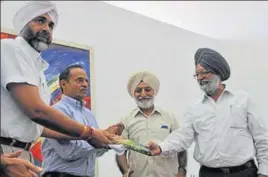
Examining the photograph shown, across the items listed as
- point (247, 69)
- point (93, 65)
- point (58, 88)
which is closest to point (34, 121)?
point (58, 88)

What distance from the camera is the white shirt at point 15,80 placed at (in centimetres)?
117

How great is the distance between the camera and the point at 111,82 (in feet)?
5.78

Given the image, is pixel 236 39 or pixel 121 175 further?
pixel 236 39

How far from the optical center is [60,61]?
5.28ft

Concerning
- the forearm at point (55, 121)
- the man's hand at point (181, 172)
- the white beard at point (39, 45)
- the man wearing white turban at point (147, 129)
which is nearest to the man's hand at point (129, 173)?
the man wearing white turban at point (147, 129)

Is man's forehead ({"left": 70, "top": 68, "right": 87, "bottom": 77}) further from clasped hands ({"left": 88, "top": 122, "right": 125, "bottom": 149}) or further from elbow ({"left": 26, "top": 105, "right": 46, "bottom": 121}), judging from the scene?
elbow ({"left": 26, "top": 105, "right": 46, "bottom": 121})

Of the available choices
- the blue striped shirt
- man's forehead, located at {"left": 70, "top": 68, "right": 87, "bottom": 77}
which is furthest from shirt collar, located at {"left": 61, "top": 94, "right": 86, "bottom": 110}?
man's forehead, located at {"left": 70, "top": 68, "right": 87, "bottom": 77}

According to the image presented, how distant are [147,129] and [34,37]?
68 centimetres

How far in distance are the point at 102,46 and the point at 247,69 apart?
688 mm

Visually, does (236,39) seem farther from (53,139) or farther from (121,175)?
(53,139)

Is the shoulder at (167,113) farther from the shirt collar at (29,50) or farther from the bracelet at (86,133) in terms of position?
the shirt collar at (29,50)

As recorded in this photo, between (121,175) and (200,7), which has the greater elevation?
(200,7)

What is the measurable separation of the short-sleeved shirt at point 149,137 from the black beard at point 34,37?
0.56 m

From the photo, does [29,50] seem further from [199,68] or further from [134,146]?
[199,68]
